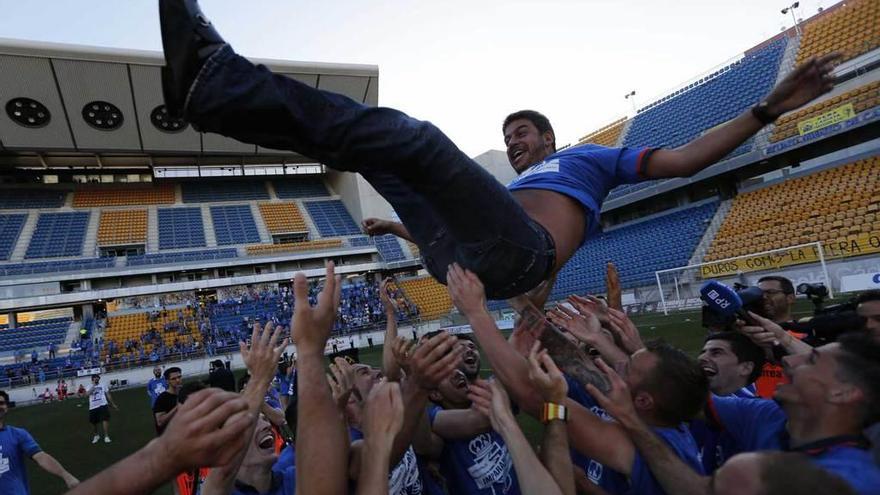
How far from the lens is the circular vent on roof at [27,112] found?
90.0 ft

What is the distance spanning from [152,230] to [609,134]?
31847 mm

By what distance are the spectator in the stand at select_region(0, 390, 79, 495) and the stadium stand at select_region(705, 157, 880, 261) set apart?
19612mm

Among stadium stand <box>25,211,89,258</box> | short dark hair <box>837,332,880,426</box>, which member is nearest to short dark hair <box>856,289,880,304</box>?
→ short dark hair <box>837,332,880,426</box>

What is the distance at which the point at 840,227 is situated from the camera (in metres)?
16.4

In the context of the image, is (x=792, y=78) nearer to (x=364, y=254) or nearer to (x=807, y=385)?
(x=807, y=385)

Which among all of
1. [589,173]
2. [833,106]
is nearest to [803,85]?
[589,173]

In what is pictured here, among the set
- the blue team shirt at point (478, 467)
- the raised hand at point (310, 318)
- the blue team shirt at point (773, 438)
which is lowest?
the blue team shirt at point (478, 467)

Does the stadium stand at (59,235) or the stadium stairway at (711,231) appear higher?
the stadium stand at (59,235)

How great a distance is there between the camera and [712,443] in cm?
262

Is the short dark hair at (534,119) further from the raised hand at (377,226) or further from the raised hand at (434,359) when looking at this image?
the raised hand at (434,359)

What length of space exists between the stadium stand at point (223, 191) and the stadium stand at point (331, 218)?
4.15 metres

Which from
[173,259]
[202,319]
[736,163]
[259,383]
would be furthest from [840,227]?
[173,259]

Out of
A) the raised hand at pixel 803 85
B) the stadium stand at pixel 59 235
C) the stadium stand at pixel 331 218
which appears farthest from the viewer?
the stadium stand at pixel 331 218

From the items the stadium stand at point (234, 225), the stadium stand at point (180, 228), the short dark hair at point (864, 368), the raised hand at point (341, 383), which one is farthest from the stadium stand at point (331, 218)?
the short dark hair at point (864, 368)
